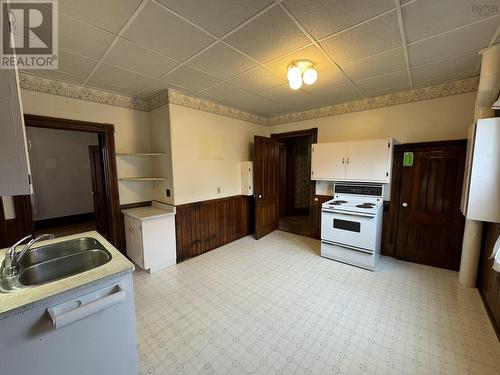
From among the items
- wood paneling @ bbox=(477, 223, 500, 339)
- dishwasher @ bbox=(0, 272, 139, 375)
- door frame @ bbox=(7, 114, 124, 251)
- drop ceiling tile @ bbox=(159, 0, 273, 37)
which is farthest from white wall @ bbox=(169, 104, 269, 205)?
wood paneling @ bbox=(477, 223, 500, 339)

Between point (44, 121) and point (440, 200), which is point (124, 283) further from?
point (440, 200)

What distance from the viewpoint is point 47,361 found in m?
1.08

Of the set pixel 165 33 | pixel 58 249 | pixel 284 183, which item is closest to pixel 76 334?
pixel 58 249

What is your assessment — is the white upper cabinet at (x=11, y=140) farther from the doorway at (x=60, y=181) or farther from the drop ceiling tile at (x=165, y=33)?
the doorway at (x=60, y=181)

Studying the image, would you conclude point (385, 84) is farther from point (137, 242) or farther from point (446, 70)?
point (137, 242)

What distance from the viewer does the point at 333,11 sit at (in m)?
1.47

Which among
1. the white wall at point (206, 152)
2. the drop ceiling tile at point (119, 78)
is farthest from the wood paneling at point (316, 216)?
the drop ceiling tile at point (119, 78)

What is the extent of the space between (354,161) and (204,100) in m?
2.57

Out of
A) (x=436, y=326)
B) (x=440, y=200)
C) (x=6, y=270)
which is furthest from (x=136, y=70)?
(x=440, y=200)

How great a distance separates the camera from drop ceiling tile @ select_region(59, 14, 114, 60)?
1594mm

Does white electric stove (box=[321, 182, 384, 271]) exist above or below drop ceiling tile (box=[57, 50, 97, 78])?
below

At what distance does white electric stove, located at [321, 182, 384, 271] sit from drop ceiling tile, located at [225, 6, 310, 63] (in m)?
2.25

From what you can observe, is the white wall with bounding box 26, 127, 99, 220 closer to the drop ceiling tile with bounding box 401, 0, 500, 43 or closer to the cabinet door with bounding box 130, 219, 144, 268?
the cabinet door with bounding box 130, 219, 144, 268

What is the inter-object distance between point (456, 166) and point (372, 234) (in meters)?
1.39
